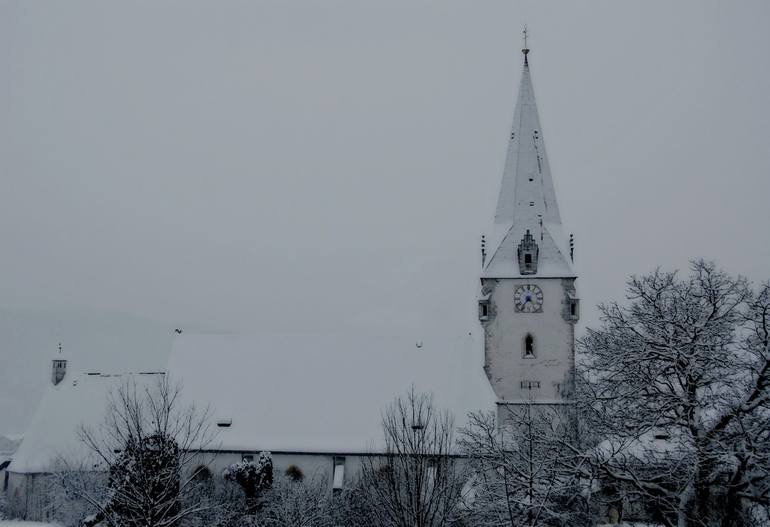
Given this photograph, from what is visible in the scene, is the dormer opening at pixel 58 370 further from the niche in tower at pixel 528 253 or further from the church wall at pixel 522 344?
the niche in tower at pixel 528 253

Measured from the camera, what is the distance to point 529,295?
45000mm

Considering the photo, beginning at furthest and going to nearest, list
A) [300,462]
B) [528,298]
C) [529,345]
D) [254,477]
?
[528,298], [529,345], [300,462], [254,477]

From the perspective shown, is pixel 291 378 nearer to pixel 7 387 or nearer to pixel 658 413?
pixel 658 413

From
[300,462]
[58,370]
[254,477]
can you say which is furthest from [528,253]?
[58,370]

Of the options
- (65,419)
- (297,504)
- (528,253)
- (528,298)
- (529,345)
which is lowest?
(297,504)

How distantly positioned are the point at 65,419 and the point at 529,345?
1032 inches

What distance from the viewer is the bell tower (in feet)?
145

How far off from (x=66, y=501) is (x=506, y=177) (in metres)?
28.6

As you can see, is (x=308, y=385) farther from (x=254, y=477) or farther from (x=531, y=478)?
(x=531, y=478)

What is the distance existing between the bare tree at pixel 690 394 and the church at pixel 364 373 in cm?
2602

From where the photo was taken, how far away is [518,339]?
4459 cm

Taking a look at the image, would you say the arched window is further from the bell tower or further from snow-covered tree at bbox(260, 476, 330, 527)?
snow-covered tree at bbox(260, 476, 330, 527)

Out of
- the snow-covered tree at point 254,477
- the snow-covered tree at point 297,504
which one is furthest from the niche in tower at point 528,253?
the snow-covered tree at point 254,477

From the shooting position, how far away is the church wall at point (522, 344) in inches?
1731
